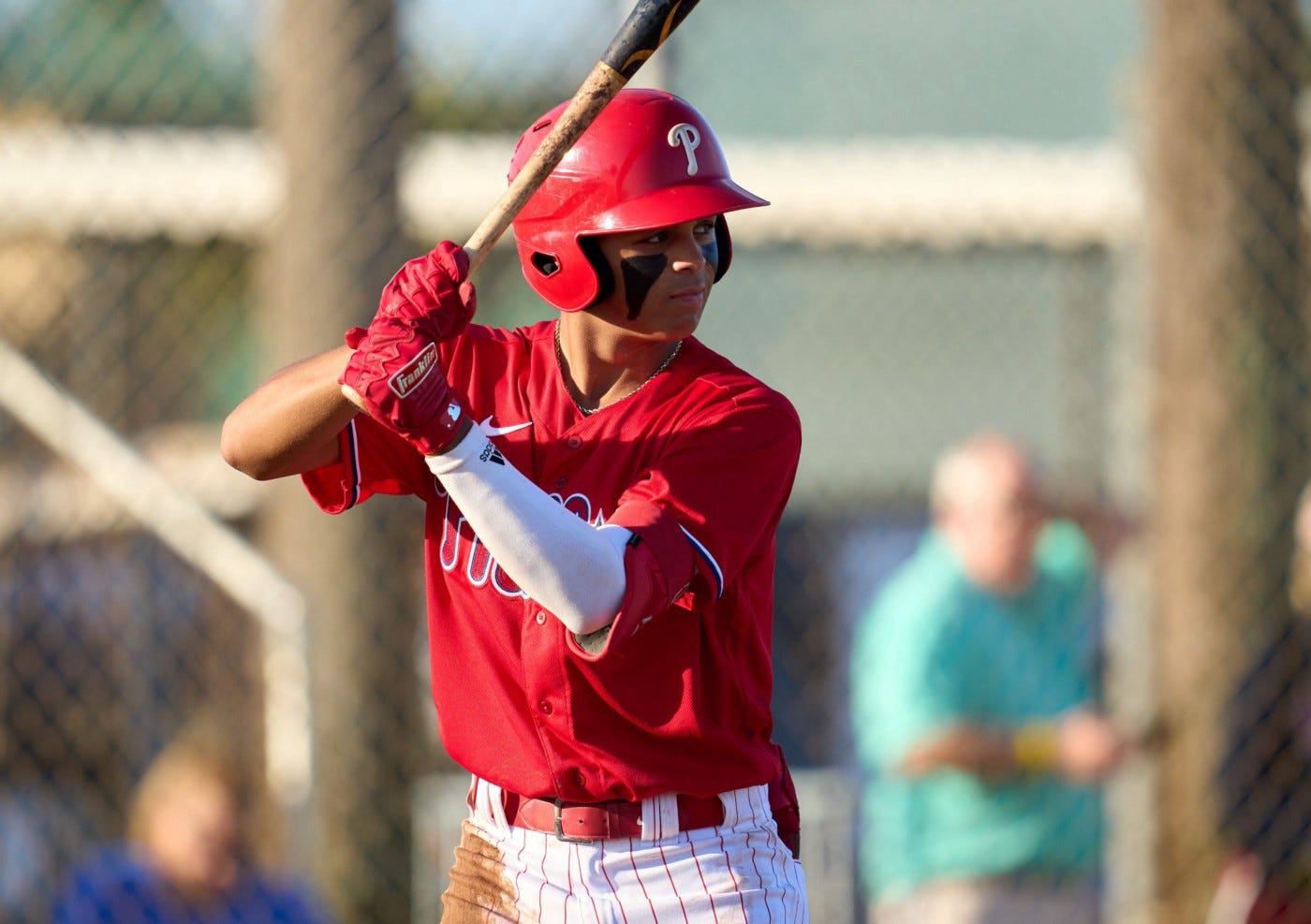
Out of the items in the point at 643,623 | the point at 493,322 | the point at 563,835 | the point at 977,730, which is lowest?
the point at 977,730

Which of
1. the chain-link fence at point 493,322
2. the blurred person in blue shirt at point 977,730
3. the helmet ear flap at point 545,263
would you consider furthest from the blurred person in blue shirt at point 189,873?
the helmet ear flap at point 545,263

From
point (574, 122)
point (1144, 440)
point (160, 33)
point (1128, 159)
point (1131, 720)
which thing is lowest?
point (1131, 720)

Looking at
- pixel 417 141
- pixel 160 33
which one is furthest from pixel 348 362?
pixel 160 33

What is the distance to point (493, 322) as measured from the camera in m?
6.96

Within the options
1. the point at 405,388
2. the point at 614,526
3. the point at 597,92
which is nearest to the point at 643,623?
the point at 614,526

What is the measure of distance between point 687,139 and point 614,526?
0.55 meters

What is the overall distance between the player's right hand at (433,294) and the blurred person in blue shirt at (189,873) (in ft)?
7.47

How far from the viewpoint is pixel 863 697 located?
14.8 feet

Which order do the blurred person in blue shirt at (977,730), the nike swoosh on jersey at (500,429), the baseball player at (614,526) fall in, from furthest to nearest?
the blurred person in blue shirt at (977,730), the nike swoosh on jersey at (500,429), the baseball player at (614,526)

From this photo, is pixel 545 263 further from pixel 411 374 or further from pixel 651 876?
pixel 651 876

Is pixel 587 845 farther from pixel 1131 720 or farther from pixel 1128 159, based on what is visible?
pixel 1128 159

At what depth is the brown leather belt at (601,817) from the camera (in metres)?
2.29

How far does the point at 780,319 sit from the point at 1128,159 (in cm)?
252

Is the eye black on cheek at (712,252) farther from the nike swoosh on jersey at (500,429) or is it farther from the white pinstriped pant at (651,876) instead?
the white pinstriped pant at (651,876)
